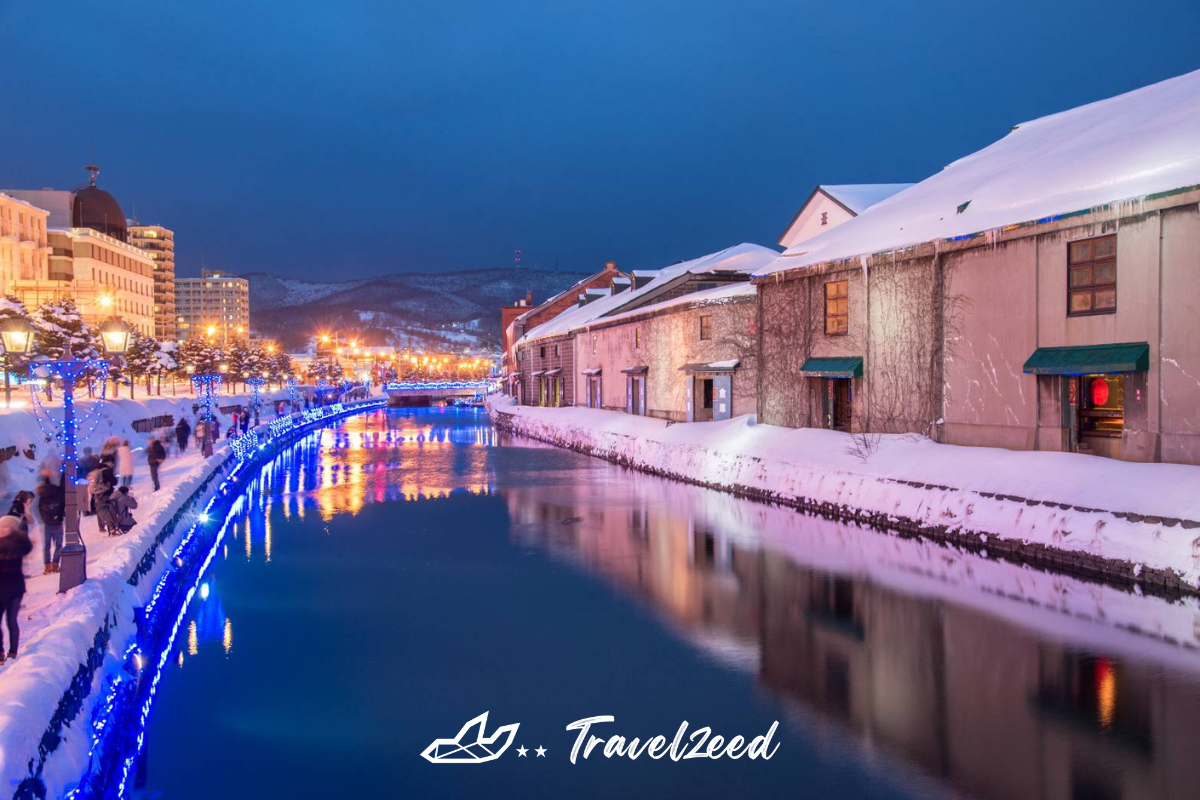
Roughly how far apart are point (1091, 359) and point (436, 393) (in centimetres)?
9706

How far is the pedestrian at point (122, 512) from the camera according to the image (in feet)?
51.3

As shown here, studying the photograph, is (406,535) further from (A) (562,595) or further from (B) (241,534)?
(A) (562,595)

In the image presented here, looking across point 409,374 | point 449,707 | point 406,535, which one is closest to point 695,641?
point 449,707

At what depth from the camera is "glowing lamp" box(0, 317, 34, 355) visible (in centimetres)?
1448

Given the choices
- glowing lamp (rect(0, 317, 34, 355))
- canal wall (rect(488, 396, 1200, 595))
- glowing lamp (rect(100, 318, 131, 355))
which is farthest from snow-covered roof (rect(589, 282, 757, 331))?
glowing lamp (rect(0, 317, 34, 355))

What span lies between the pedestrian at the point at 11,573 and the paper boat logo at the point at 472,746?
15.1ft

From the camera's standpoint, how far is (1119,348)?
16.2 meters

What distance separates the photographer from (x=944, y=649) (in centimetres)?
1089

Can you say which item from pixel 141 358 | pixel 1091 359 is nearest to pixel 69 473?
pixel 1091 359

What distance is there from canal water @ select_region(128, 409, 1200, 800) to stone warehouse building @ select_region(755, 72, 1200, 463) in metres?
4.34

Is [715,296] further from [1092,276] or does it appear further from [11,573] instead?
[11,573]

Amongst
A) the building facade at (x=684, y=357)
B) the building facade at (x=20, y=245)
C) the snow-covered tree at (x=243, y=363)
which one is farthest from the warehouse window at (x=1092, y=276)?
the building facade at (x=20, y=245)

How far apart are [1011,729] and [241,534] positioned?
17.0 m

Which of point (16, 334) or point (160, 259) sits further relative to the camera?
point (160, 259)
